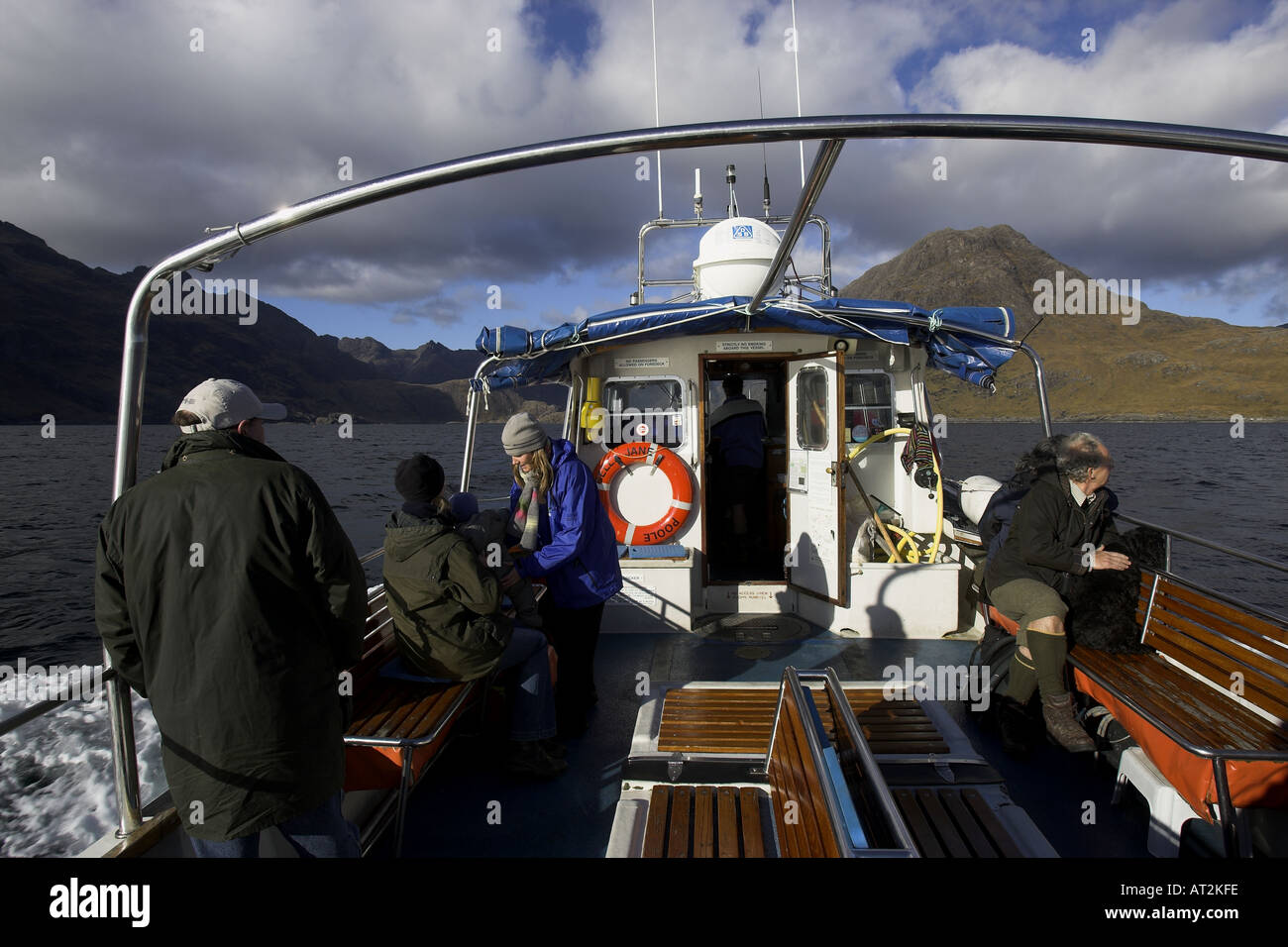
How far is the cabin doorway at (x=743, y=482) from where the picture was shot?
248 inches

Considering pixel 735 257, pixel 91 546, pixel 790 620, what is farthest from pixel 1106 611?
pixel 91 546

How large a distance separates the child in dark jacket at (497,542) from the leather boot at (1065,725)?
7.59ft

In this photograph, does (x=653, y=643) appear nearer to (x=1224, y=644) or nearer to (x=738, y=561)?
(x=738, y=561)

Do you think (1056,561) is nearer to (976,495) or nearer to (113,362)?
(976,495)

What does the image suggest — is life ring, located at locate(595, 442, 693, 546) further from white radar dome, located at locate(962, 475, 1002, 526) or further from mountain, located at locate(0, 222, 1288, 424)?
mountain, located at locate(0, 222, 1288, 424)

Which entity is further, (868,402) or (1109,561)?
(868,402)

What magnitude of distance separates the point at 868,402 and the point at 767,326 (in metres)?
1.47

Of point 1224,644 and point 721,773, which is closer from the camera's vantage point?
point 721,773

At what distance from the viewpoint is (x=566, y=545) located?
311cm

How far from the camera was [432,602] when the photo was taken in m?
2.65

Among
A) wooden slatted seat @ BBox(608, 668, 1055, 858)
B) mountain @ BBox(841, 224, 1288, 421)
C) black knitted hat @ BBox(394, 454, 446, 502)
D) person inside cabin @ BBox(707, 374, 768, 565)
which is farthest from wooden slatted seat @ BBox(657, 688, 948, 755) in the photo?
mountain @ BBox(841, 224, 1288, 421)

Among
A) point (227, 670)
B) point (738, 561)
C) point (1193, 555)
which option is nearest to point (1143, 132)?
point (227, 670)

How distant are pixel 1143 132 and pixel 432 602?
98.6 inches
